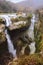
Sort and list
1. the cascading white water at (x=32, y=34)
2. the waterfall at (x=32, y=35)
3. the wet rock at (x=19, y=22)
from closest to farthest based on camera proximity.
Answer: the waterfall at (x=32, y=35)
the cascading white water at (x=32, y=34)
the wet rock at (x=19, y=22)

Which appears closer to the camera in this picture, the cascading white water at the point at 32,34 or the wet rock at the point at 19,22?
the cascading white water at the point at 32,34

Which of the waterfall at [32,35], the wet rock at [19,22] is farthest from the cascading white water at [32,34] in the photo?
the wet rock at [19,22]

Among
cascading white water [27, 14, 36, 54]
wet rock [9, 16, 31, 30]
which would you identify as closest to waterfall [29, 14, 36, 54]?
cascading white water [27, 14, 36, 54]

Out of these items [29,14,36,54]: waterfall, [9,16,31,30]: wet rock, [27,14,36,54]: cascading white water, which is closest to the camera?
[29,14,36,54]: waterfall

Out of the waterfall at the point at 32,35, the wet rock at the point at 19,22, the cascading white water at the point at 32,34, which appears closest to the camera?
the waterfall at the point at 32,35

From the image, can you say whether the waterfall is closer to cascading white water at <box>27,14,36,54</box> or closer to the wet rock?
cascading white water at <box>27,14,36,54</box>

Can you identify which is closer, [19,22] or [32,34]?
[32,34]

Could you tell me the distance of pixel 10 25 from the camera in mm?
14812

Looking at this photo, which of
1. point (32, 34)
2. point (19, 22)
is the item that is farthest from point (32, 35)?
point (19, 22)

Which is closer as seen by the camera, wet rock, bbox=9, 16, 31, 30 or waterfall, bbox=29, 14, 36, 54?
waterfall, bbox=29, 14, 36, 54

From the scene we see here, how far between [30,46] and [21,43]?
755mm

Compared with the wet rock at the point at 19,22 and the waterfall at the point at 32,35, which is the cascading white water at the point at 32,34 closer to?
the waterfall at the point at 32,35

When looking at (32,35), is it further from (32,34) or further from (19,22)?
(19,22)

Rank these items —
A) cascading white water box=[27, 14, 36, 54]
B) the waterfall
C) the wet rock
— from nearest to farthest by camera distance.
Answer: the waterfall < cascading white water box=[27, 14, 36, 54] < the wet rock
